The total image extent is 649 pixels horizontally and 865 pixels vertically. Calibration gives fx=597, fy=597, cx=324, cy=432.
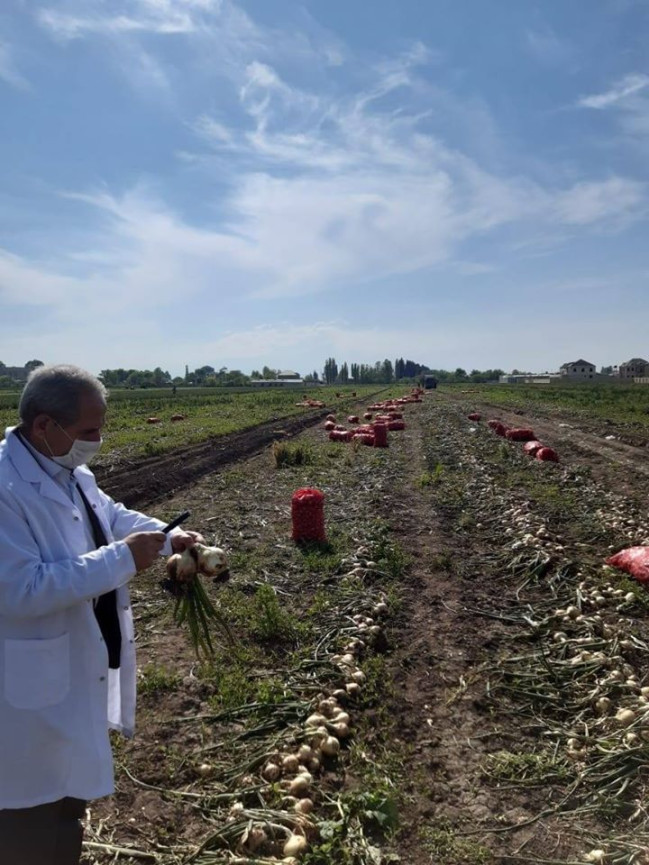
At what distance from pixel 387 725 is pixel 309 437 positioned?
1965 centimetres

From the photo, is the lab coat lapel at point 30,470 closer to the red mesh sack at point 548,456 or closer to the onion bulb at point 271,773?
the onion bulb at point 271,773

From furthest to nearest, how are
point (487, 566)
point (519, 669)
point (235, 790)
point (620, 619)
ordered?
point (487, 566) → point (620, 619) → point (519, 669) → point (235, 790)

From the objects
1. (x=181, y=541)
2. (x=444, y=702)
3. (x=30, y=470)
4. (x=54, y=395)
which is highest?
(x=54, y=395)

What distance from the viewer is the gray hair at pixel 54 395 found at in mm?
2721

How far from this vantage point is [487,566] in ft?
27.2

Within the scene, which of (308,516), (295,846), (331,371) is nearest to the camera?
(295,846)

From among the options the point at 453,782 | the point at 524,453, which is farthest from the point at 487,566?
the point at 524,453

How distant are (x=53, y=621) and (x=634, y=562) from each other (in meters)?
7.03

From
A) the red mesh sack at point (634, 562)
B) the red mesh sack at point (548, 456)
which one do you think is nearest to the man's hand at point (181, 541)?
the red mesh sack at point (634, 562)

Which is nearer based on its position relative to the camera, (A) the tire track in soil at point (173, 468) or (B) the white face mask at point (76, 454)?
(B) the white face mask at point (76, 454)

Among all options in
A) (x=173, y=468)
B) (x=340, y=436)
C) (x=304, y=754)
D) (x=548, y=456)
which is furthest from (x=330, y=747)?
(x=340, y=436)

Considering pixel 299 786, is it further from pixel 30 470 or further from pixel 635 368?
pixel 635 368

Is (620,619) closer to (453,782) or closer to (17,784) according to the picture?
(453,782)

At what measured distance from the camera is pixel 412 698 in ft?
16.5
